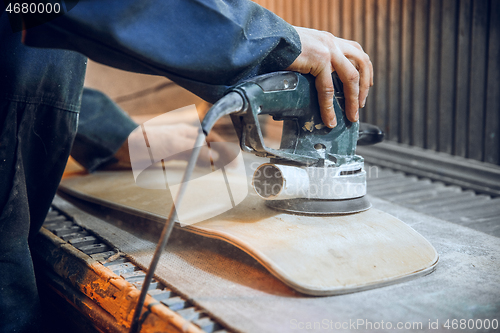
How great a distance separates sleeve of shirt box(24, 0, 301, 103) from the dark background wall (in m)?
1.15

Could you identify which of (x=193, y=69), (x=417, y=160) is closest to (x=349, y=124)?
(x=193, y=69)

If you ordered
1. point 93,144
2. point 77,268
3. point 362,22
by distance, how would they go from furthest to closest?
point 362,22, point 93,144, point 77,268

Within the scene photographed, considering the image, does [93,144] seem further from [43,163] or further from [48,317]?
[48,317]

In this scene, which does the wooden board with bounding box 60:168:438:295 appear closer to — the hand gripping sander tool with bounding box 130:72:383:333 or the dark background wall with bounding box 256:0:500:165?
the hand gripping sander tool with bounding box 130:72:383:333

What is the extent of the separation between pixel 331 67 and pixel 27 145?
675mm

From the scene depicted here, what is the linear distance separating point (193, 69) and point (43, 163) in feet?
1.59

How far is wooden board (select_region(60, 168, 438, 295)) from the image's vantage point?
2.15ft

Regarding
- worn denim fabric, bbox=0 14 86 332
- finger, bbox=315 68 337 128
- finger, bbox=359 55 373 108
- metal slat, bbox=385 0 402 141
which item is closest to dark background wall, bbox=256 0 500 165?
metal slat, bbox=385 0 402 141

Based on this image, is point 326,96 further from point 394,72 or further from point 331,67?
point 394,72

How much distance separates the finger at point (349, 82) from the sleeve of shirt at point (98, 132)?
2.83 feet

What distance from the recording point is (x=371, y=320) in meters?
0.58

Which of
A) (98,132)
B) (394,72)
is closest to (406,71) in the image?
(394,72)

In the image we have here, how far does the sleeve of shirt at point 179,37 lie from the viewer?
583 mm

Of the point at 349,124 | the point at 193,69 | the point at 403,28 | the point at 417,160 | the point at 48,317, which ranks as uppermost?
the point at 403,28
